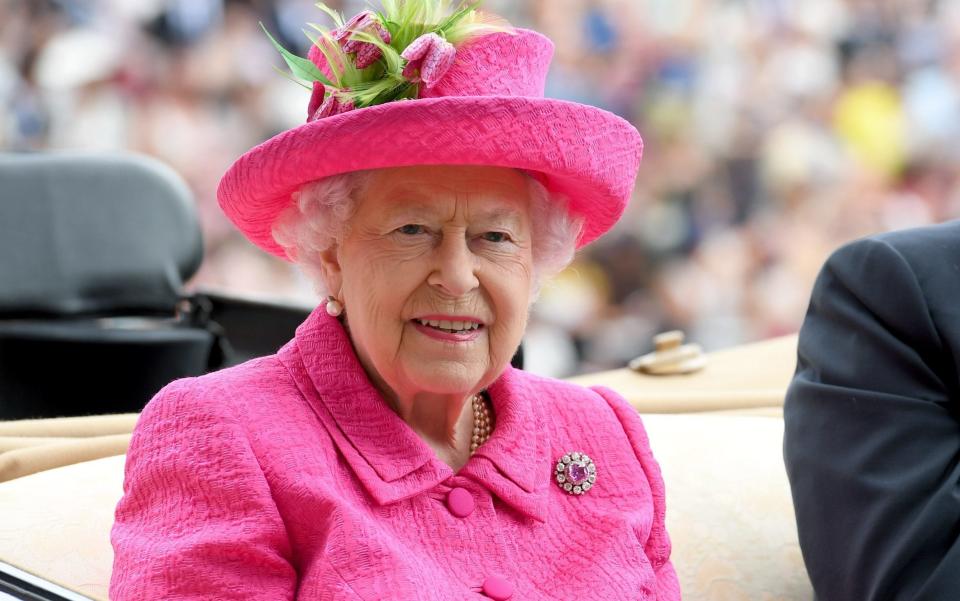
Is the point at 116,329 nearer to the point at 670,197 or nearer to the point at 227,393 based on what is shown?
the point at 227,393

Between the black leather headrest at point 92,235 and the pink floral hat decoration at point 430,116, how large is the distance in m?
1.80

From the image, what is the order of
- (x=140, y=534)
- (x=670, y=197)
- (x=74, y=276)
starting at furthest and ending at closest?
(x=670, y=197) < (x=74, y=276) < (x=140, y=534)

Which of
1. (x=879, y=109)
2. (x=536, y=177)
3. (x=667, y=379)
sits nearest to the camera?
(x=536, y=177)

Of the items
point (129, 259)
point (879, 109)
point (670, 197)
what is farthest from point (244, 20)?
point (879, 109)

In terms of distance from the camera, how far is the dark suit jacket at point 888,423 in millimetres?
1747

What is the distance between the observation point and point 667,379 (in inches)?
123

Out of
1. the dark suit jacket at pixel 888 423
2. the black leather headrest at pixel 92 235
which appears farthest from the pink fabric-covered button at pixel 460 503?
the black leather headrest at pixel 92 235

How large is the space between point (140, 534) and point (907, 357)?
102 cm

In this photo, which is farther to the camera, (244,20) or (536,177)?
(244,20)

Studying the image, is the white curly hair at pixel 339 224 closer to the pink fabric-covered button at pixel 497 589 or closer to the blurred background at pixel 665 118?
the pink fabric-covered button at pixel 497 589

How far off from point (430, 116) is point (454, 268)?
189mm

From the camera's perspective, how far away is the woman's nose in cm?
156

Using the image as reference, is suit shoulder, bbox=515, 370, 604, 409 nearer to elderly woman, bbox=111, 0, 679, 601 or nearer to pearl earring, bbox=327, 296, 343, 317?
elderly woman, bbox=111, 0, 679, 601

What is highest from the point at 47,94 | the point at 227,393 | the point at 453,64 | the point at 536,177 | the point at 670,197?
the point at 453,64
